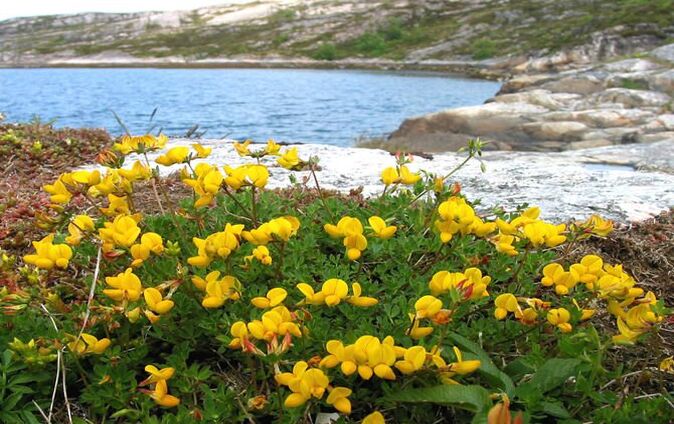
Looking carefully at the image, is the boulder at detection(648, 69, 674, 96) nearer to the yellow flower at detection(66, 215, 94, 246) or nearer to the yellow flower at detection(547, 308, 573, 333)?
the yellow flower at detection(547, 308, 573, 333)

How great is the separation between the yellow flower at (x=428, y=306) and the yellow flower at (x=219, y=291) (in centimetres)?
57

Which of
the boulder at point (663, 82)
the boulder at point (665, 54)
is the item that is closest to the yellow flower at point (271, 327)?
the boulder at point (663, 82)

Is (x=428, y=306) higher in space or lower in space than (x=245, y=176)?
lower

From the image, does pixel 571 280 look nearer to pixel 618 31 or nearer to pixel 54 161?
pixel 54 161

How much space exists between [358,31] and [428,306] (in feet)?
350

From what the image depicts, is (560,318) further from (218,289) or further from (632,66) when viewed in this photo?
(632,66)

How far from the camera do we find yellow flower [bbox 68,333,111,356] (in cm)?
190

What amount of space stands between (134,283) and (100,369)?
36cm

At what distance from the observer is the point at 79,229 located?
2.26 m

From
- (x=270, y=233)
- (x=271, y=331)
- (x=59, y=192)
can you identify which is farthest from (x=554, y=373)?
(x=59, y=192)

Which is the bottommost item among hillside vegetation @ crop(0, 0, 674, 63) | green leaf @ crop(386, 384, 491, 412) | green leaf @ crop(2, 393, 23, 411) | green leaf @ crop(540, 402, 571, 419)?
hillside vegetation @ crop(0, 0, 674, 63)

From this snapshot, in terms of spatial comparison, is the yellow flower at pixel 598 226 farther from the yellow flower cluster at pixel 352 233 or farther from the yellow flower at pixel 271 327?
the yellow flower at pixel 271 327

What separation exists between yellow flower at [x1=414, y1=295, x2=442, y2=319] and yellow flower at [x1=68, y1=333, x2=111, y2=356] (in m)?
0.99

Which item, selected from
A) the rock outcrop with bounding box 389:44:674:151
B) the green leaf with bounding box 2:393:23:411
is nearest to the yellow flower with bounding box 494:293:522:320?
the green leaf with bounding box 2:393:23:411
